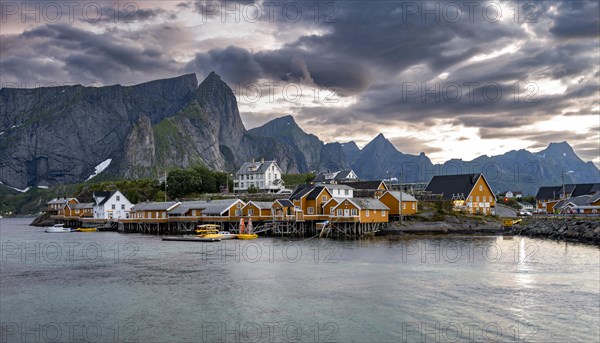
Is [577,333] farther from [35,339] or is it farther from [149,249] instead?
[149,249]

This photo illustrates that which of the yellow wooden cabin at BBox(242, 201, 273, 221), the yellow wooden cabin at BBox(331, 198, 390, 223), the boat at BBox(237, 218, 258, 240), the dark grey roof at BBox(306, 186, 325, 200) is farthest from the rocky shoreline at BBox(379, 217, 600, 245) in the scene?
the boat at BBox(237, 218, 258, 240)

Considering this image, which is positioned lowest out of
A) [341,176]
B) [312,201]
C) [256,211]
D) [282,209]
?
[256,211]

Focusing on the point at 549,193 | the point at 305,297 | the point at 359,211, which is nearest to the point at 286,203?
the point at 359,211

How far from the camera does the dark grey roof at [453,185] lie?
9194 cm

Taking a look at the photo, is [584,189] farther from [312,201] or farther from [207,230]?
[207,230]

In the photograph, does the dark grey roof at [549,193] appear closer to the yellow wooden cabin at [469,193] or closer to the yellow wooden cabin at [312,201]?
the yellow wooden cabin at [469,193]

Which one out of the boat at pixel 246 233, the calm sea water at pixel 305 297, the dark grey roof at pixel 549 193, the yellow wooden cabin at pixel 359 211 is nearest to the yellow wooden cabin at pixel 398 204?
the yellow wooden cabin at pixel 359 211

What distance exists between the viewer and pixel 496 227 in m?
77.0

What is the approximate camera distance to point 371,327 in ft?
76.5

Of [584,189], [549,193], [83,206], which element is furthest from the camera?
[549,193]

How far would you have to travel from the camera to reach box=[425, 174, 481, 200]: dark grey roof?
9194cm

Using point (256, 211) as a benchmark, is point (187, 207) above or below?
above

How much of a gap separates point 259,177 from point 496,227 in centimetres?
6741

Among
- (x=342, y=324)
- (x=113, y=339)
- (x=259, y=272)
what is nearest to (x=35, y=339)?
(x=113, y=339)
